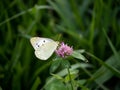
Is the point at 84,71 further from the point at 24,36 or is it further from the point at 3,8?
the point at 3,8

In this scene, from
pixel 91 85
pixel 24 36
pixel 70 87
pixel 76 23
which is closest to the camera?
pixel 70 87

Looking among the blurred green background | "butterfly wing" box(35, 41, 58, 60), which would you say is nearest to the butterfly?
"butterfly wing" box(35, 41, 58, 60)

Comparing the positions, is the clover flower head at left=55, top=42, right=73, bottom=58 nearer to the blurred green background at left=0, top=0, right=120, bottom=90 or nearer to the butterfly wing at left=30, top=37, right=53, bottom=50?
the butterfly wing at left=30, top=37, right=53, bottom=50

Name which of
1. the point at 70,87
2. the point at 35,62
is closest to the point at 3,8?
the point at 35,62

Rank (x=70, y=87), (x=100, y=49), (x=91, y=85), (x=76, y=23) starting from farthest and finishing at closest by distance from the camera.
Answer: (x=76, y=23), (x=100, y=49), (x=91, y=85), (x=70, y=87)

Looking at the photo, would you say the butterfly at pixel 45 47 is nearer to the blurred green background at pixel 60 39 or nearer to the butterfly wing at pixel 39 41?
the butterfly wing at pixel 39 41

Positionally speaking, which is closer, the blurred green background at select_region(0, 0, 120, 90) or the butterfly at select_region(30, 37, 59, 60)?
the butterfly at select_region(30, 37, 59, 60)

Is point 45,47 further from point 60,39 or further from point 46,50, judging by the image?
point 60,39

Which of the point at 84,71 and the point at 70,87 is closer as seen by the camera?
the point at 70,87
